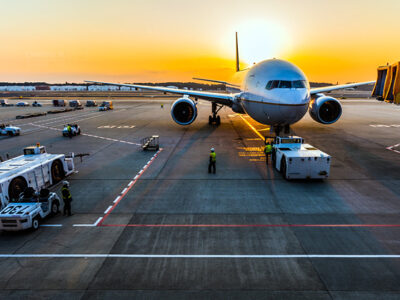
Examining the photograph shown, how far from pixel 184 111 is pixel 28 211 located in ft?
65.7

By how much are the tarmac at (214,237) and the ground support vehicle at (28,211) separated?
408 mm

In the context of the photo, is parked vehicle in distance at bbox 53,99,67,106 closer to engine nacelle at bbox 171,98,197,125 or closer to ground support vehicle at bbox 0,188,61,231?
engine nacelle at bbox 171,98,197,125

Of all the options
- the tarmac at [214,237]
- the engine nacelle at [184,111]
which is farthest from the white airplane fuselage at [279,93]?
the engine nacelle at [184,111]

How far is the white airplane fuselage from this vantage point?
683 inches

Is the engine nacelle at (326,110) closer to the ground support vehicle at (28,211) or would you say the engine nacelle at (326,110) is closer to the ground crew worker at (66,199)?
the ground crew worker at (66,199)

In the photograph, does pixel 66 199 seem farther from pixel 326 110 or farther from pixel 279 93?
pixel 326 110

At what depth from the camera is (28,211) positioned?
31.6ft

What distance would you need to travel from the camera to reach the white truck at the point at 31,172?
11.0 m

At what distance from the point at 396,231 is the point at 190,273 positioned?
779 centimetres

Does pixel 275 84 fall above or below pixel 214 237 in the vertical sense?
above

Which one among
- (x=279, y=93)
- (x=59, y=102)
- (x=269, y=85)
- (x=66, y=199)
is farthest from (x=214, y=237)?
(x=59, y=102)

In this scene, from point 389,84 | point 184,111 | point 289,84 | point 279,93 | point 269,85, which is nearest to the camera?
point 279,93

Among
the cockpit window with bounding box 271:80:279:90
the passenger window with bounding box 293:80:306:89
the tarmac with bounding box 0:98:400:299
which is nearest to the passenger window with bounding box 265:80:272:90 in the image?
the cockpit window with bounding box 271:80:279:90

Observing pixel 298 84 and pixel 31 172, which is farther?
pixel 298 84
